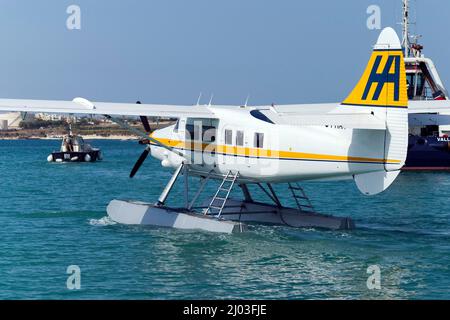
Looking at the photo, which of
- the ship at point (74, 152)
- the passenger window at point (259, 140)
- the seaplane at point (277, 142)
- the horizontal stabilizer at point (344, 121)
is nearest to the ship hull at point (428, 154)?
the ship at point (74, 152)

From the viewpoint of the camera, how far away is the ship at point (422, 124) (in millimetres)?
49438

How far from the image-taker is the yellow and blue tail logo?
17281mm

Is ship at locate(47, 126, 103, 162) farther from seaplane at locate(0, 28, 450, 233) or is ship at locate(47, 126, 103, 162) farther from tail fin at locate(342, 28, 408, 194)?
tail fin at locate(342, 28, 408, 194)

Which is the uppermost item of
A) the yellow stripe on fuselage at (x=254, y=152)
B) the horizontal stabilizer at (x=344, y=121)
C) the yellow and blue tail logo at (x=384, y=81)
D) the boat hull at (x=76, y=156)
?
the yellow and blue tail logo at (x=384, y=81)

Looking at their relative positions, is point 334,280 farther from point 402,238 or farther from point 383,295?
point 402,238

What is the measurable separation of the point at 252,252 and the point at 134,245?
3009 mm

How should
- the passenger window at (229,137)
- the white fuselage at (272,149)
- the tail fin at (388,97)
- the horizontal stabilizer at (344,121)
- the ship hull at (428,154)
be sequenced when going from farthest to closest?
1. the ship hull at (428,154)
2. the passenger window at (229,137)
3. the white fuselage at (272,149)
4. the tail fin at (388,97)
5. the horizontal stabilizer at (344,121)

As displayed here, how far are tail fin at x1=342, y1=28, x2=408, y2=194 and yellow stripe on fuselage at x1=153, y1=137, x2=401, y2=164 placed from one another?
0.96 ft

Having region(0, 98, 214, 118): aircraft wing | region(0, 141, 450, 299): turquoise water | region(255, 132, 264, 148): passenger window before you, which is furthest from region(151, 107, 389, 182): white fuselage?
region(0, 141, 450, 299): turquoise water

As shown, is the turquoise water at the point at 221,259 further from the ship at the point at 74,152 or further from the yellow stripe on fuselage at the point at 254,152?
the ship at the point at 74,152

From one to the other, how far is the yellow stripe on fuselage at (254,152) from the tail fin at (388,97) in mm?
293

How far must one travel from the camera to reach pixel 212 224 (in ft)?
62.9

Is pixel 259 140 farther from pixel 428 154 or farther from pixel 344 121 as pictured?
pixel 428 154
